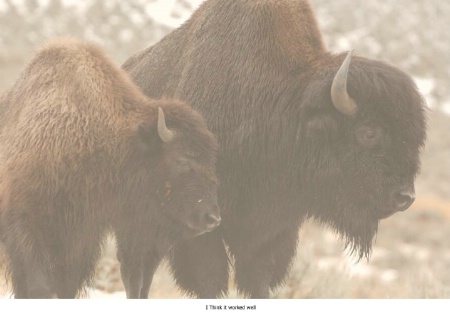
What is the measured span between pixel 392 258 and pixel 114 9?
13521mm

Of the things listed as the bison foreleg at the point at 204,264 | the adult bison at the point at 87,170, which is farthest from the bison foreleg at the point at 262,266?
the adult bison at the point at 87,170

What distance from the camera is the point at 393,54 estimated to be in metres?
26.3

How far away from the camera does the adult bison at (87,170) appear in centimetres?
567

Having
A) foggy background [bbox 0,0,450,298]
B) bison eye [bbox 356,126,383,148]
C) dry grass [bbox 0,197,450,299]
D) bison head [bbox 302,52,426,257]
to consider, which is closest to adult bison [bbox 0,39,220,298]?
Answer: bison head [bbox 302,52,426,257]

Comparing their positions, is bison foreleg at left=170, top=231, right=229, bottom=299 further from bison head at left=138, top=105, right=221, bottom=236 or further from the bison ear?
the bison ear

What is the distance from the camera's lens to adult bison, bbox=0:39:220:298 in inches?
223

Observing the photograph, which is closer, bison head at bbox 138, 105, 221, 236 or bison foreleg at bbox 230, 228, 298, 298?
bison head at bbox 138, 105, 221, 236

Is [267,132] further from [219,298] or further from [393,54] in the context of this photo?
[393,54]

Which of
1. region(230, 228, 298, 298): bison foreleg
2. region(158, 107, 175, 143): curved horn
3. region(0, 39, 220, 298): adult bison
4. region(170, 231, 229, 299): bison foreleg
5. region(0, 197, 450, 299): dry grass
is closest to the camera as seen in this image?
region(0, 39, 220, 298): adult bison

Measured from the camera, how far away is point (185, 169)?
5.89 m

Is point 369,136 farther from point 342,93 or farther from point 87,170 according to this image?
point 87,170

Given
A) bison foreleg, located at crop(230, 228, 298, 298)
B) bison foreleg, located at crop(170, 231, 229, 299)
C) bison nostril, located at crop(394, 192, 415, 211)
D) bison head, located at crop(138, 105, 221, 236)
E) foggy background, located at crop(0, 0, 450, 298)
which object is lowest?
foggy background, located at crop(0, 0, 450, 298)

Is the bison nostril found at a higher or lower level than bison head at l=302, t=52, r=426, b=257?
lower

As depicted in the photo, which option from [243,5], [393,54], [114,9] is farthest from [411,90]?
[114,9]
